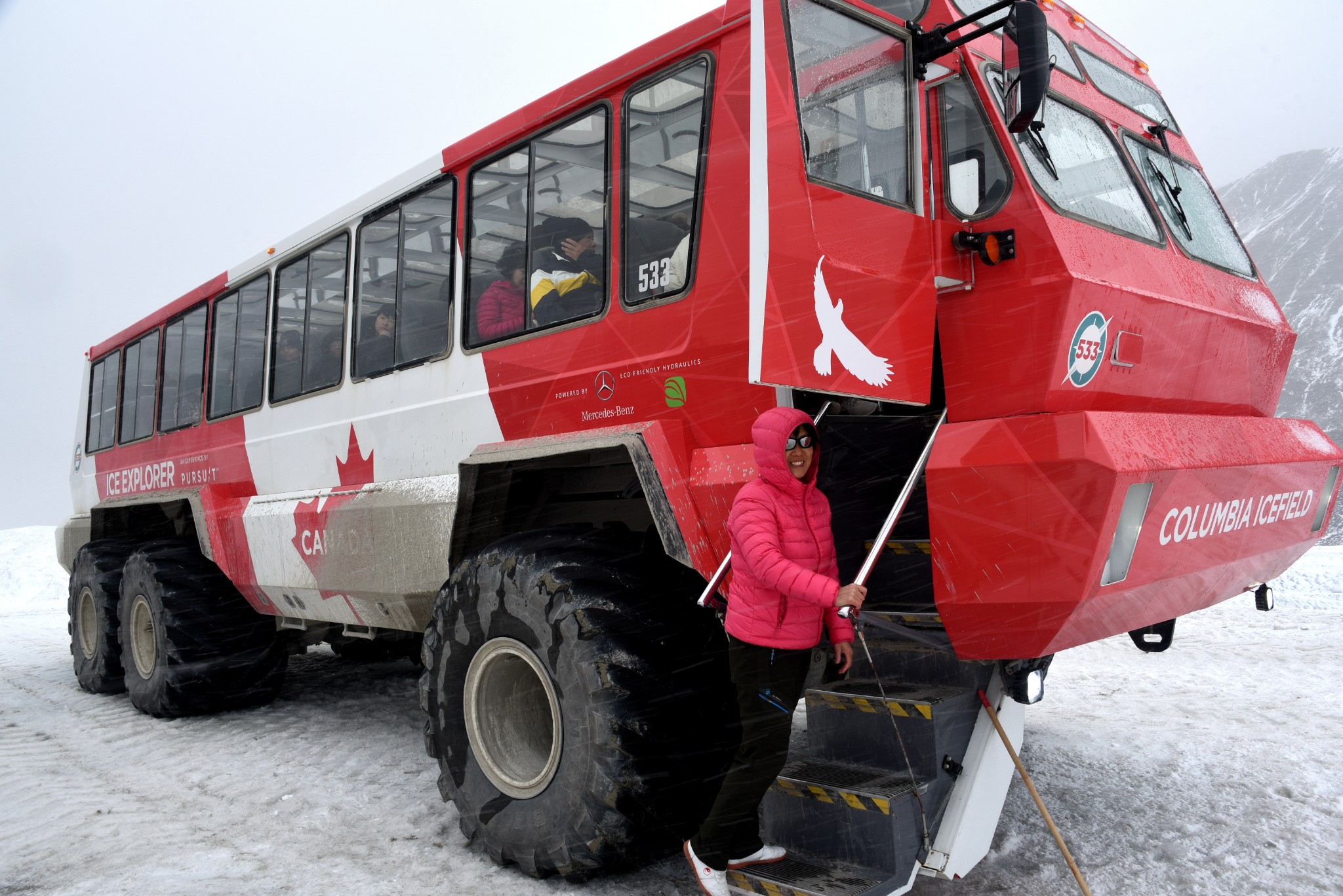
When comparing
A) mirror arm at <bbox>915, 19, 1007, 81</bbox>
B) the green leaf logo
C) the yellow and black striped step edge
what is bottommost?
the yellow and black striped step edge

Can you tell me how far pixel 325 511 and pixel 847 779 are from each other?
10.9 ft

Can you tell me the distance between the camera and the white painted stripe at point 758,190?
2.72m

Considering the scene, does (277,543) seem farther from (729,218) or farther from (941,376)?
(941,376)

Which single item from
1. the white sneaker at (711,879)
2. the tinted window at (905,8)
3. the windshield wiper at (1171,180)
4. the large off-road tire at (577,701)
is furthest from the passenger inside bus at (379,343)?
the windshield wiper at (1171,180)

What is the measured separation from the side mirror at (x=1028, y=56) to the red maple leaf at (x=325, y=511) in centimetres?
358

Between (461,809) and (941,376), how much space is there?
8.35 feet

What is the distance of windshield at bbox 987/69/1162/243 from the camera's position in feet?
10.5

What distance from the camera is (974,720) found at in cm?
332

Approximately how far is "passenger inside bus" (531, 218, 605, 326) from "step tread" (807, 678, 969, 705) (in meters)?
1.71

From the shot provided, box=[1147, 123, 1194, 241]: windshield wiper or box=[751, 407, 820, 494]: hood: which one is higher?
box=[1147, 123, 1194, 241]: windshield wiper

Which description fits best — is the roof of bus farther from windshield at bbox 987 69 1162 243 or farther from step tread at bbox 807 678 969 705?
step tread at bbox 807 678 969 705

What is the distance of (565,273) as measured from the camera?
13.1 feet

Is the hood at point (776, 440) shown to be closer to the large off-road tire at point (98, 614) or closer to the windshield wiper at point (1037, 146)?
the windshield wiper at point (1037, 146)

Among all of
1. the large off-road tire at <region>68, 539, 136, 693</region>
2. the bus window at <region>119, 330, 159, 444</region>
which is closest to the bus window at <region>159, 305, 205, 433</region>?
the bus window at <region>119, 330, 159, 444</region>
